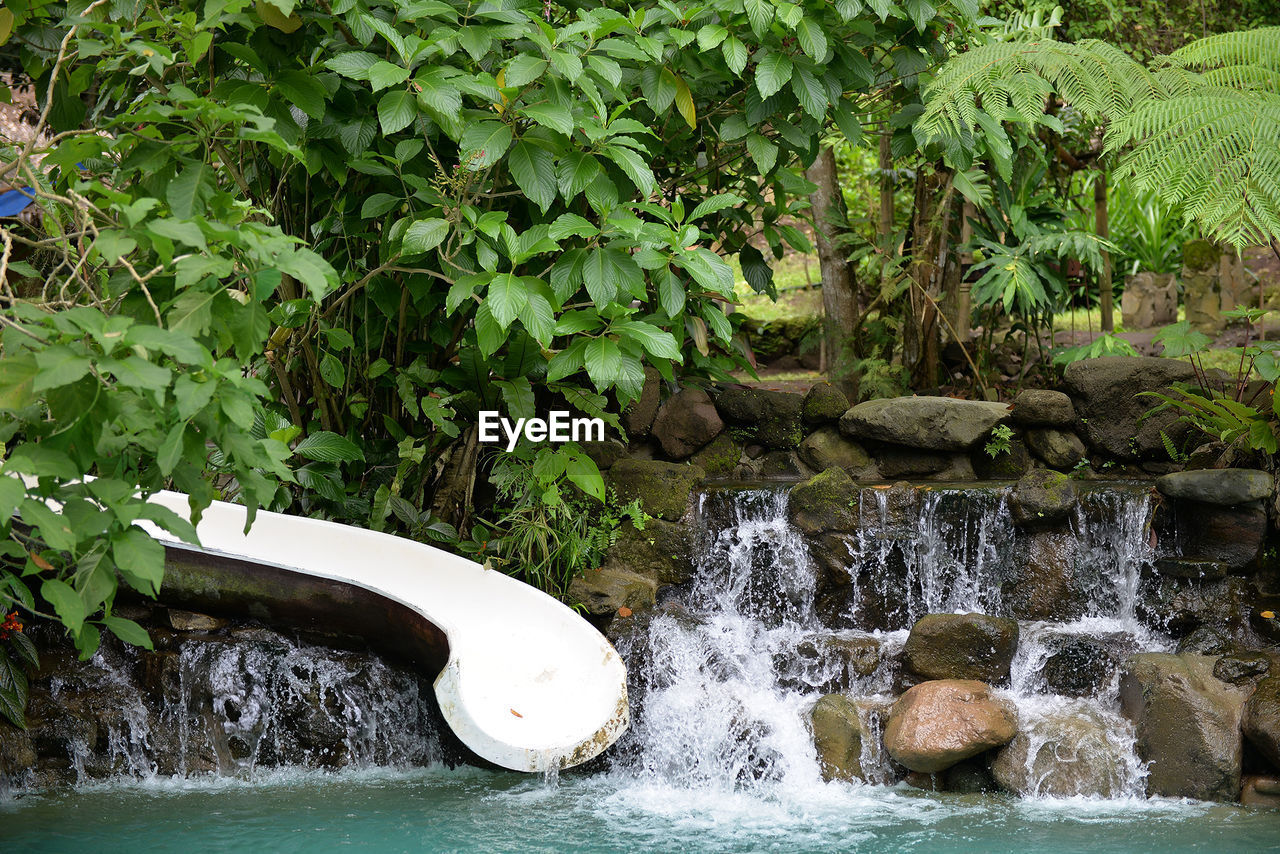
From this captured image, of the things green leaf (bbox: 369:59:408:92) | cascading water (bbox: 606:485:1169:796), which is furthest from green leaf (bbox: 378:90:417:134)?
cascading water (bbox: 606:485:1169:796)

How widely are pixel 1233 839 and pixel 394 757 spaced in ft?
9.87

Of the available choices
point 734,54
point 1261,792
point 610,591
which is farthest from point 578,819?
point 734,54

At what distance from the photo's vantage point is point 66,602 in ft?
7.07

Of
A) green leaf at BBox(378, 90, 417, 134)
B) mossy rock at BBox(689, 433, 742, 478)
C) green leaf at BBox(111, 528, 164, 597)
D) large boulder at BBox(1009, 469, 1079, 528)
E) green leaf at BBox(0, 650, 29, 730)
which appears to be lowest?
green leaf at BBox(0, 650, 29, 730)

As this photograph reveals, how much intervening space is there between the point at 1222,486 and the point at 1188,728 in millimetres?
1260

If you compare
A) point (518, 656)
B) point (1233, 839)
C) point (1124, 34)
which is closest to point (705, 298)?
point (518, 656)

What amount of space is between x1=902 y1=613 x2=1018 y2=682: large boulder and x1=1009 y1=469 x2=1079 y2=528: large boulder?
724 millimetres

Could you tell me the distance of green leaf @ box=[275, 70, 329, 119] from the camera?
12.6 feet

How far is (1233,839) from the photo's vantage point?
3566 millimetres

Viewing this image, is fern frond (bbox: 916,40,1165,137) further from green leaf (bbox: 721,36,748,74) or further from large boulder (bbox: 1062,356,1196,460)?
large boulder (bbox: 1062,356,1196,460)

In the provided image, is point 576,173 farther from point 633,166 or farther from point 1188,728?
point 1188,728

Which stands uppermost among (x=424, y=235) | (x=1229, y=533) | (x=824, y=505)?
(x=424, y=235)

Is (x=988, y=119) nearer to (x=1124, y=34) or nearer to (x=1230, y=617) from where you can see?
(x=1230, y=617)

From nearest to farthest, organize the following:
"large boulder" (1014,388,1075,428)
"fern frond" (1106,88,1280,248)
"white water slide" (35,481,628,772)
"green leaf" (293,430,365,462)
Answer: "white water slide" (35,481,628,772), "fern frond" (1106,88,1280,248), "green leaf" (293,430,365,462), "large boulder" (1014,388,1075,428)
